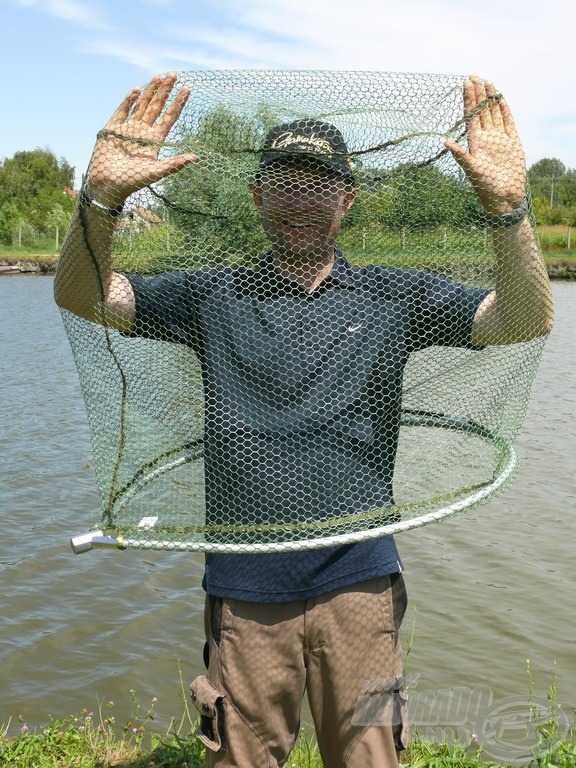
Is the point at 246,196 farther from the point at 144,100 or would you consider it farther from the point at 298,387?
the point at 298,387

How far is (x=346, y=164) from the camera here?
8.12 feet

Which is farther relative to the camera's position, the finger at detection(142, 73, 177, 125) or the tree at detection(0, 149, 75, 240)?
the tree at detection(0, 149, 75, 240)

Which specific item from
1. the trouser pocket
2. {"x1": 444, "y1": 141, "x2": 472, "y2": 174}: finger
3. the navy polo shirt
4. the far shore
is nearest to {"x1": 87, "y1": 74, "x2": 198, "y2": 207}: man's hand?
the navy polo shirt

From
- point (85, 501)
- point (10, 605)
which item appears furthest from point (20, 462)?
point (10, 605)

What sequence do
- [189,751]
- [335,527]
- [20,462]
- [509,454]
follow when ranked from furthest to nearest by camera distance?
1. [20,462]
2. [189,751]
3. [509,454]
4. [335,527]

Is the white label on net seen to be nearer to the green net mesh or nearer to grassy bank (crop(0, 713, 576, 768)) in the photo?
the green net mesh

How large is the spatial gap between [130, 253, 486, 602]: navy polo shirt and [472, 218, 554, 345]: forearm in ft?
0.21

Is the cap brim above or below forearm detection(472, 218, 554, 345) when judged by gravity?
above

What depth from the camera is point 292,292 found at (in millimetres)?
2451

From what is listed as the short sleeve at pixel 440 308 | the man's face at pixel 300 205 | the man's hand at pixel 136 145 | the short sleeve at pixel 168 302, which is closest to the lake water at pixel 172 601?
the short sleeve at pixel 168 302

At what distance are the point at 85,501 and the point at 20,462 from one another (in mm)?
1557

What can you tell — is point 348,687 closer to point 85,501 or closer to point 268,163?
point 268,163

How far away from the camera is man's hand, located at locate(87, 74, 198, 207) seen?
89.4 inches

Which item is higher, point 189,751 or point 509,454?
point 509,454
